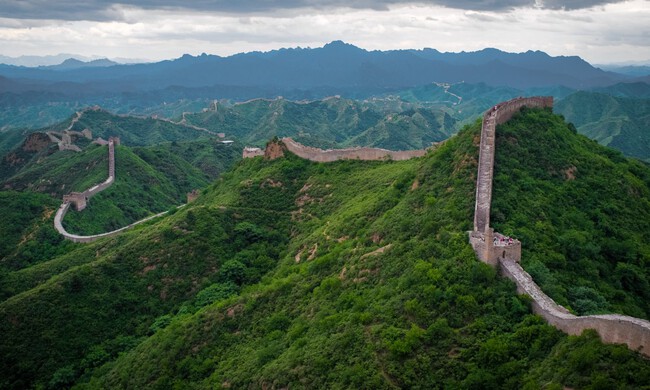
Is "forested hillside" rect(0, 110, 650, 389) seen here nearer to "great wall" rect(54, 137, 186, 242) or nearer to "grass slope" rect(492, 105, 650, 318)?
"grass slope" rect(492, 105, 650, 318)

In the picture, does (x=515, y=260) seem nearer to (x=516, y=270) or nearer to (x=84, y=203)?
(x=516, y=270)

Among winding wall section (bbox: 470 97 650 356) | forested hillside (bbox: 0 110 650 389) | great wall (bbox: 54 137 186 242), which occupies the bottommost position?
great wall (bbox: 54 137 186 242)

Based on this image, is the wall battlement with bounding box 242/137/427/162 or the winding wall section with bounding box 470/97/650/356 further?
the wall battlement with bounding box 242/137/427/162

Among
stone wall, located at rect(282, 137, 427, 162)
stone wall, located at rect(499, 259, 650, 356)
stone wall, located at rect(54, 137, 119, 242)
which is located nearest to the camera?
stone wall, located at rect(499, 259, 650, 356)

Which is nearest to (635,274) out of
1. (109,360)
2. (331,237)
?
(331,237)

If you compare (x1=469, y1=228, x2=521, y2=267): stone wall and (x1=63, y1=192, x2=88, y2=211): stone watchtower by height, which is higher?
(x1=469, y1=228, x2=521, y2=267): stone wall

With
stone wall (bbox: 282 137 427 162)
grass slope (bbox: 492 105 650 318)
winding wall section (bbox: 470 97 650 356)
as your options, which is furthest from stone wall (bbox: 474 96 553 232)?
A: stone wall (bbox: 282 137 427 162)

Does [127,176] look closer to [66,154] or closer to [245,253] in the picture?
[66,154]
